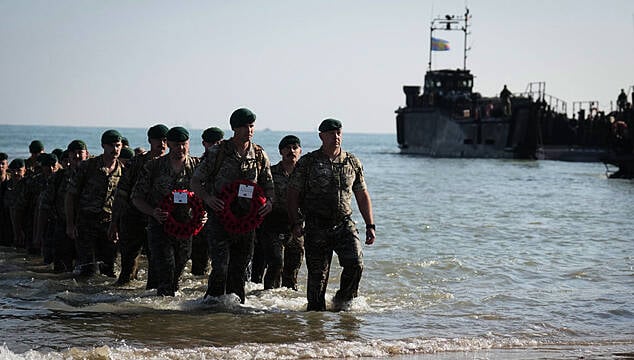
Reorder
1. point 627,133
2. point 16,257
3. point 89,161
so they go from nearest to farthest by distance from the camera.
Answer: point 89,161 → point 16,257 → point 627,133

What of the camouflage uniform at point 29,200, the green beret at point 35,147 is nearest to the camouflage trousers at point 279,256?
the camouflage uniform at point 29,200

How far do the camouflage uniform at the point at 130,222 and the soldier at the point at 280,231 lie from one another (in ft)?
4.09

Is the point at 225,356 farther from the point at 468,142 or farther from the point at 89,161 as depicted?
the point at 468,142

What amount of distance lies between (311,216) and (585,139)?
57415 millimetres

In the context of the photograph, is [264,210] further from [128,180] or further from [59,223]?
[59,223]

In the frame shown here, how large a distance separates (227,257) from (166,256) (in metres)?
0.92

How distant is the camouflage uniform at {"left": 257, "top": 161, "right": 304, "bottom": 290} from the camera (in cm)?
1030

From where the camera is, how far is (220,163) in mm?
8797

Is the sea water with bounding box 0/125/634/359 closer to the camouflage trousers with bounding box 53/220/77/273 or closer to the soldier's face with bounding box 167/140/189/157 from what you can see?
the camouflage trousers with bounding box 53/220/77/273

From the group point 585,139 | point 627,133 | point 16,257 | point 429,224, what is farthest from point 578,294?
point 585,139

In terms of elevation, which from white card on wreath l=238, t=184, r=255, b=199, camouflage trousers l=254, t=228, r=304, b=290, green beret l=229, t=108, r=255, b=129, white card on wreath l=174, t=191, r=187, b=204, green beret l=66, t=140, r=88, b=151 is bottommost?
camouflage trousers l=254, t=228, r=304, b=290

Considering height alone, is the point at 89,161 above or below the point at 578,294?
above

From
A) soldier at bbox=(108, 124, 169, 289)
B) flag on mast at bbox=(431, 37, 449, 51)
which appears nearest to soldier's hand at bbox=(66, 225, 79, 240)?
soldier at bbox=(108, 124, 169, 289)

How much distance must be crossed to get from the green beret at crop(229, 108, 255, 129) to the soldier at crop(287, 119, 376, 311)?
61 centimetres
